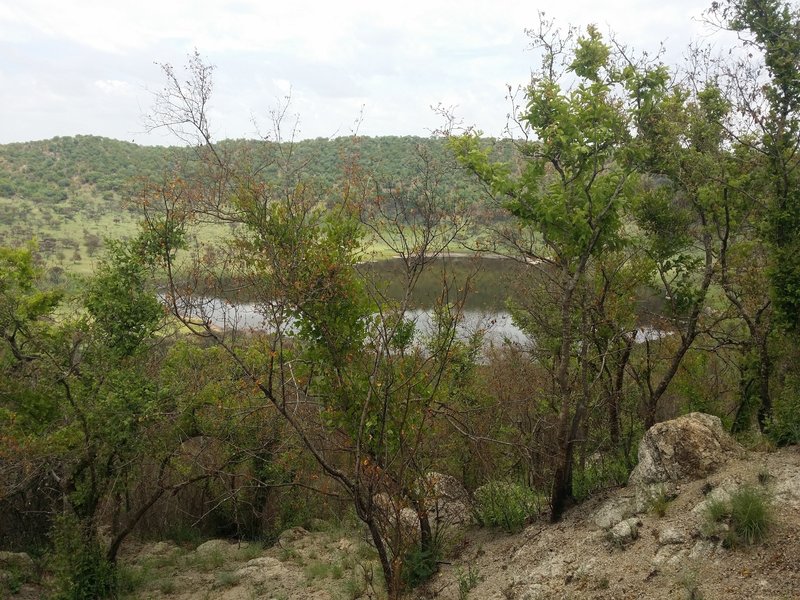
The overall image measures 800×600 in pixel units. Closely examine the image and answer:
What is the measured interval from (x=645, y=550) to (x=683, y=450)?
1652 mm

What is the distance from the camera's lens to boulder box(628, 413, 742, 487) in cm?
766

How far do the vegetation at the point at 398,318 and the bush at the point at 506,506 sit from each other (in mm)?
53

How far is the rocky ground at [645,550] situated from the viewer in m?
5.85

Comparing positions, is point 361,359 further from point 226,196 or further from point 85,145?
point 85,145

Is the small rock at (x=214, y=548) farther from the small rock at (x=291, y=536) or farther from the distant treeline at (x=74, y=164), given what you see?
the distant treeline at (x=74, y=164)

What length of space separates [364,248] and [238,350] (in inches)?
224

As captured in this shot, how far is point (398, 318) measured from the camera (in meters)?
8.45

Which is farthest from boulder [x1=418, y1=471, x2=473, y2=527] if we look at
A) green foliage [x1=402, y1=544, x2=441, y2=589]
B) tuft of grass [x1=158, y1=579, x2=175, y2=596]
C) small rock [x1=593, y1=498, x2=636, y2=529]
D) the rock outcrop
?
tuft of grass [x1=158, y1=579, x2=175, y2=596]

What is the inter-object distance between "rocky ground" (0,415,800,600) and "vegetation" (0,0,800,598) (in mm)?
256

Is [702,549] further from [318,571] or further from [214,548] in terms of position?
[214,548]

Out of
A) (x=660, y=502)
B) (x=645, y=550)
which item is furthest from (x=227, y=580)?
(x=660, y=502)

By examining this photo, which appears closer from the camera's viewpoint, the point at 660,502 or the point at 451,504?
the point at 660,502

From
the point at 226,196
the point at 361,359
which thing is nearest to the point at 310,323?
the point at 361,359

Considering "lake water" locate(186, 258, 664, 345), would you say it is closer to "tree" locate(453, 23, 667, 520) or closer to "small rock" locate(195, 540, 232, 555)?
"tree" locate(453, 23, 667, 520)
